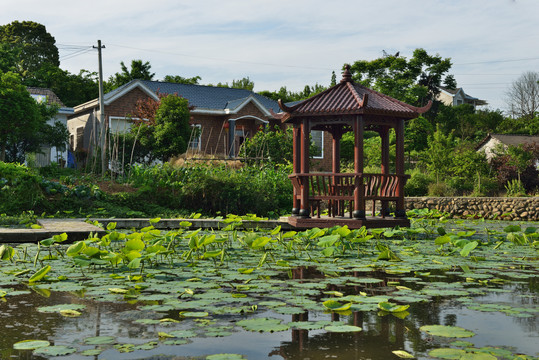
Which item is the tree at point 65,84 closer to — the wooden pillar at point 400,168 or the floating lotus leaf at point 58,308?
the wooden pillar at point 400,168

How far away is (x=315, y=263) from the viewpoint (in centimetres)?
669

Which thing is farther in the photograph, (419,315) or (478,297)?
(478,297)

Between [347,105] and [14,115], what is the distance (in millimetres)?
17114

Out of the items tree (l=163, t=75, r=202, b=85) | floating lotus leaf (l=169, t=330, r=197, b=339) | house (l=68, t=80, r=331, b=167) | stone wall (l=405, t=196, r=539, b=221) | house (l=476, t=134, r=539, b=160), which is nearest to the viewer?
floating lotus leaf (l=169, t=330, r=197, b=339)

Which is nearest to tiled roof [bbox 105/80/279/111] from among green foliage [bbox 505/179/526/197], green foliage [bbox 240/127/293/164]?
green foliage [bbox 240/127/293/164]

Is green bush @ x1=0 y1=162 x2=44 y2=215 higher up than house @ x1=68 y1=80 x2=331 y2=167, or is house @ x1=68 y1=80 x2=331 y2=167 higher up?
house @ x1=68 y1=80 x2=331 y2=167

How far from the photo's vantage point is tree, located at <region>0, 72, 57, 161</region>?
2310 centimetres

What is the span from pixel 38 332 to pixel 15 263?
3542 millimetres

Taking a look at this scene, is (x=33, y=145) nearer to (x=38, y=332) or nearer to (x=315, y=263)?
(x=315, y=263)

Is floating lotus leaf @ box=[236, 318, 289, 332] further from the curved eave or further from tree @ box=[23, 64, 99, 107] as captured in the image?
tree @ box=[23, 64, 99, 107]

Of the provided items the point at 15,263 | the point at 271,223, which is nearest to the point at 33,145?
the point at 271,223

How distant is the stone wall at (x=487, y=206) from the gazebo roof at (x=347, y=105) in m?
8.54

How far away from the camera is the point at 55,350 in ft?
9.82

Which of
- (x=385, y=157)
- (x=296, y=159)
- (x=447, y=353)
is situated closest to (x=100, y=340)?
(x=447, y=353)
